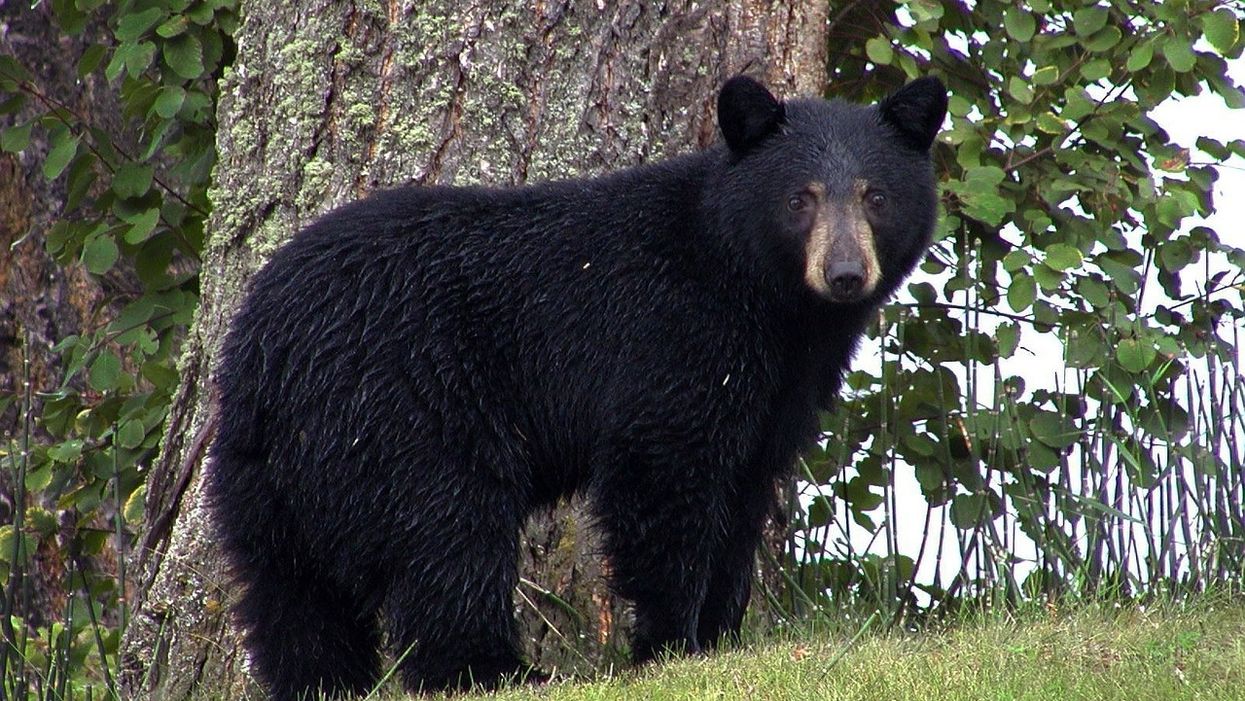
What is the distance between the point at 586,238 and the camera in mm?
4723

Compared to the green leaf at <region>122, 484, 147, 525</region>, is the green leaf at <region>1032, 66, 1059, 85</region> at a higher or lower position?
higher

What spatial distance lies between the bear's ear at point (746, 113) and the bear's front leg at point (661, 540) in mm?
1002

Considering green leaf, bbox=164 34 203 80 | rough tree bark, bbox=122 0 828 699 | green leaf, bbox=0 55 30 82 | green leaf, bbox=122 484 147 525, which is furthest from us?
green leaf, bbox=0 55 30 82

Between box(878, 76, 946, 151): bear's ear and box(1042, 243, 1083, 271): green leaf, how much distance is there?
80 cm

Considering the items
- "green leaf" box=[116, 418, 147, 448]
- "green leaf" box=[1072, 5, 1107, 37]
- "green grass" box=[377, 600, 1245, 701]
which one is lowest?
"green grass" box=[377, 600, 1245, 701]

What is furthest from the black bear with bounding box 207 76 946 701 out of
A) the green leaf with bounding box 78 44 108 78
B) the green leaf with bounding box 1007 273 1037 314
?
the green leaf with bounding box 78 44 108 78

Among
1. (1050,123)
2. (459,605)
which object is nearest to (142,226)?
(459,605)

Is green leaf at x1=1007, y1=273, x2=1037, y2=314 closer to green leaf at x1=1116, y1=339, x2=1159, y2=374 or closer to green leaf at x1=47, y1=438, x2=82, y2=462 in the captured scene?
green leaf at x1=1116, y1=339, x2=1159, y2=374

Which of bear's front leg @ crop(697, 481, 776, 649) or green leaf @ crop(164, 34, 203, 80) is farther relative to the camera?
green leaf @ crop(164, 34, 203, 80)

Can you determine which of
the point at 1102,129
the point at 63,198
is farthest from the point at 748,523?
the point at 63,198

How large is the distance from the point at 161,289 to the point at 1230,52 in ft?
13.3

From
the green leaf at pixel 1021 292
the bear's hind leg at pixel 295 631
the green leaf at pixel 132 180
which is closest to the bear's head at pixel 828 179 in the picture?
the green leaf at pixel 1021 292

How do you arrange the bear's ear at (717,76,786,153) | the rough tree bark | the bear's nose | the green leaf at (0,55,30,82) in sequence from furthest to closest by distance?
the green leaf at (0,55,30,82), the rough tree bark, the bear's ear at (717,76,786,153), the bear's nose

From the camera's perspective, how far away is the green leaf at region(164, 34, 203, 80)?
591 centimetres
